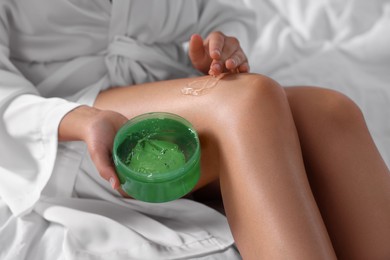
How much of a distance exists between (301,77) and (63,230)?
59cm

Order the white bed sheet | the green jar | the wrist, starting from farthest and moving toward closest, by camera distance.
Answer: the white bed sheet, the wrist, the green jar

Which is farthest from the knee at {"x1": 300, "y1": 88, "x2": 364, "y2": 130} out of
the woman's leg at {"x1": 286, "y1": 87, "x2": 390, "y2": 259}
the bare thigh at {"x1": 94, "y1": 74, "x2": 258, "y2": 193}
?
the bare thigh at {"x1": 94, "y1": 74, "x2": 258, "y2": 193}

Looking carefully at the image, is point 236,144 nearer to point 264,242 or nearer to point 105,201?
point 264,242

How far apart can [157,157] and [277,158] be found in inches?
5.9

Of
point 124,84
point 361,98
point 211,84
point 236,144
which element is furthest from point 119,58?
point 361,98

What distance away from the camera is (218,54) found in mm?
850

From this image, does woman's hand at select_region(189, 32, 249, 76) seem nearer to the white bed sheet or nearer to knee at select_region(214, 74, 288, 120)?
knee at select_region(214, 74, 288, 120)

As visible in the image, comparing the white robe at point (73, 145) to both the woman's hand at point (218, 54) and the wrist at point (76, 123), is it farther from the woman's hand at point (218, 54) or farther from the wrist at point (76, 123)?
the woman's hand at point (218, 54)

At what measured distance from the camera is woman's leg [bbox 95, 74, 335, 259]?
27.5 inches

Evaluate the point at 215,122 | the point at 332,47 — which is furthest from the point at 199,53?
the point at 332,47

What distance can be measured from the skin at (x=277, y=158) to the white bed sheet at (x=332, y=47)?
0.31m

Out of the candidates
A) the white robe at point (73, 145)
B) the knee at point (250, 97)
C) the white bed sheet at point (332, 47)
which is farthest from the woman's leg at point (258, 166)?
the white bed sheet at point (332, 47)

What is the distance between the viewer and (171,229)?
86 cm

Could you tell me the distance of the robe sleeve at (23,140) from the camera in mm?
857
